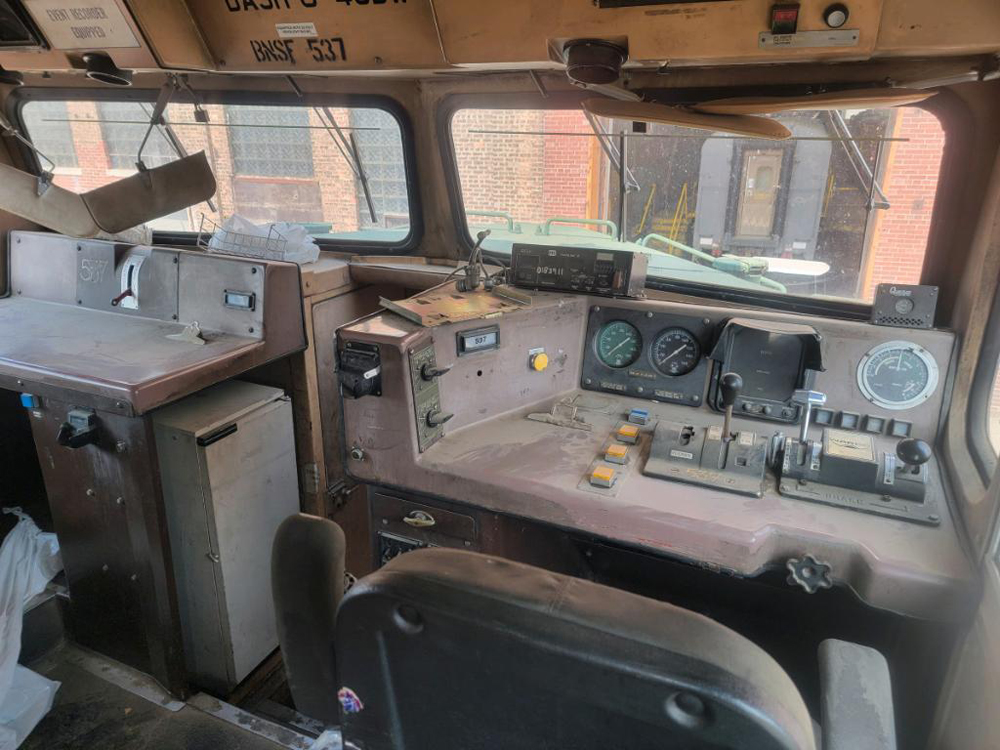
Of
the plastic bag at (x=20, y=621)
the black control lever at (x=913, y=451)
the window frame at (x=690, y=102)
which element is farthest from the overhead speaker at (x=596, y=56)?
the plastic bag at (x=20, y=621)

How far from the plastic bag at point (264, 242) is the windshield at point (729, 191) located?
67 centimetres

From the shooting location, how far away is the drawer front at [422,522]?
171cm

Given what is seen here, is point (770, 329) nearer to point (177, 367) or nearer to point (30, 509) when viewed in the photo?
point (177, 367)

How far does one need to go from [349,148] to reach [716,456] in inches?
74.0

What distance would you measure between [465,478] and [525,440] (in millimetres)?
234

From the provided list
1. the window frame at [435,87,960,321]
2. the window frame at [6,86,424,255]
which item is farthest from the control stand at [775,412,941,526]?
the window frame at [6,86,424,255]

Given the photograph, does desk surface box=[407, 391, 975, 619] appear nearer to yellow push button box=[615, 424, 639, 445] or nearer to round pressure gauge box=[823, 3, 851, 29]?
yellow push button box=[615, 424, 639, 445]

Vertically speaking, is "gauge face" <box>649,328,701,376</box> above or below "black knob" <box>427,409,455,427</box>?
above

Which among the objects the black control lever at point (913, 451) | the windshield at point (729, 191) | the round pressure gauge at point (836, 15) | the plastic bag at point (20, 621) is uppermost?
the round pressure gauge at point (836, 15)

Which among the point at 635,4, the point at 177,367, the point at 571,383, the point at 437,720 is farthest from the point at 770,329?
the point at 177,367

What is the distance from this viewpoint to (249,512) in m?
2.09

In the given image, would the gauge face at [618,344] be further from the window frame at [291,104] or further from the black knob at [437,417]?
the window frame at [291,104]

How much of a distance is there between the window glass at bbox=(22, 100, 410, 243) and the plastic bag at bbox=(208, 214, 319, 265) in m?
0.31

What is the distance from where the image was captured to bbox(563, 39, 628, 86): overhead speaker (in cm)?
133
